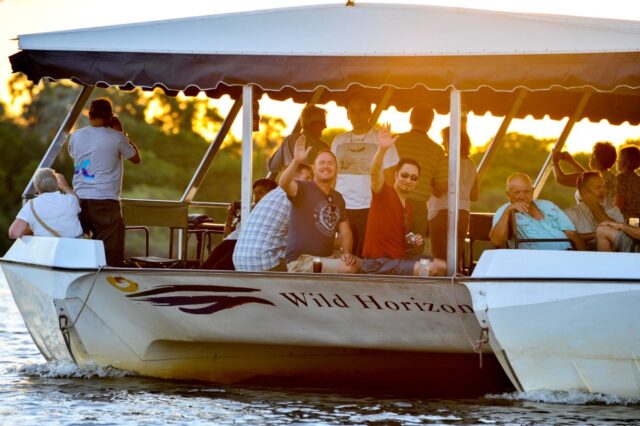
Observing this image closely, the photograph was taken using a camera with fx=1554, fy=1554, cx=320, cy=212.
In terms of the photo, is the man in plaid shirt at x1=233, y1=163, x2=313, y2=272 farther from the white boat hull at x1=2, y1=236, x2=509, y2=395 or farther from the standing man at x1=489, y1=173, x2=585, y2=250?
the standing man at x1=489, y1=173, x2=585, y2=250

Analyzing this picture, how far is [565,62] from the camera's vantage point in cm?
1069

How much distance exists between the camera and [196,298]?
37.4 ft

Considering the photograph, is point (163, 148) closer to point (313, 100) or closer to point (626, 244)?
point (313, 100)

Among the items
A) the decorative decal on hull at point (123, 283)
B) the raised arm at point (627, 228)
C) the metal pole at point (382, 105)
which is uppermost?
the metal pole at point (382, 105)

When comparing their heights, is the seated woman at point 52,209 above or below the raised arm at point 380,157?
below

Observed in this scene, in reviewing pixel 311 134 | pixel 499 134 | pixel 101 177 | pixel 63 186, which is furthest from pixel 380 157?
pixel 499 134

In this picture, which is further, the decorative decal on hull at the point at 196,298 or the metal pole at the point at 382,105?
the metal pole at the point at 382,105

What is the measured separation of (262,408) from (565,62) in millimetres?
3237

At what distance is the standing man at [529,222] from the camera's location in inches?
437

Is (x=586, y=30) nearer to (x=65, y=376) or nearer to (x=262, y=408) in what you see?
(x=262, y=408)

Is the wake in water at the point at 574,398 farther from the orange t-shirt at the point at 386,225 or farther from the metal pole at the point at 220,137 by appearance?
the metal pole at the point at 220,137

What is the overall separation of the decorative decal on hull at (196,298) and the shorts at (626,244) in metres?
2.50

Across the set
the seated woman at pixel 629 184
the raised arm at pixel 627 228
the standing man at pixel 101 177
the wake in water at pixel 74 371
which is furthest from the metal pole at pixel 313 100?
the raised arm at pixel 627 228

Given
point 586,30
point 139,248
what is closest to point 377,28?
point 586,30
